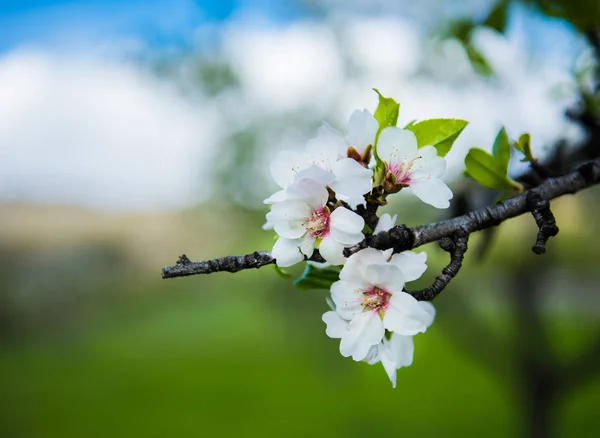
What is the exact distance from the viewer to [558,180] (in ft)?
1.96

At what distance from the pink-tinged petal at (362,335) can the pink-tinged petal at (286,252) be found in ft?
0.27

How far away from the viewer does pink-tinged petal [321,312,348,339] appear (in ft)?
1.59

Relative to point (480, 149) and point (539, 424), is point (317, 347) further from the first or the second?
point (480, 149)

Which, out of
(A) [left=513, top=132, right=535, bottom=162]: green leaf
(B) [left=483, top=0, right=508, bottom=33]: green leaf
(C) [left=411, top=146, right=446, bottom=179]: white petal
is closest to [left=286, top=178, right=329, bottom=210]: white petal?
(C) [left=411, top=146, right=446, bottom=179]: white petal

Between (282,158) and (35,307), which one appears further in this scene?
(35,307)

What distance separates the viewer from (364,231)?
1.66ft

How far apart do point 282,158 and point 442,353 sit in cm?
674

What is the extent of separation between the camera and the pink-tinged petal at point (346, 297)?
471mm

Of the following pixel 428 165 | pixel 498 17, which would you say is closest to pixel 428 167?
pixel 428 165

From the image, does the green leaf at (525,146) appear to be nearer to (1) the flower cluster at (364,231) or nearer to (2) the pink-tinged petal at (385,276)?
(1) the flower cluster at (364,231)

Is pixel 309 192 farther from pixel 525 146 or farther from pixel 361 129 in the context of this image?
pixel 525 146

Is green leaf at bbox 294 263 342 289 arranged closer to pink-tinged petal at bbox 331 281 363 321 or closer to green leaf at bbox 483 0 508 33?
pink-tinged petal at bbox 331 281 363 321

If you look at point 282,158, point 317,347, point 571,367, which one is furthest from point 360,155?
point 317,347

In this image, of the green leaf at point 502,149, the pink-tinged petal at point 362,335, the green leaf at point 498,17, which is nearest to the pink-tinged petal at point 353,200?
the pink-tinged petal at point 362,335
